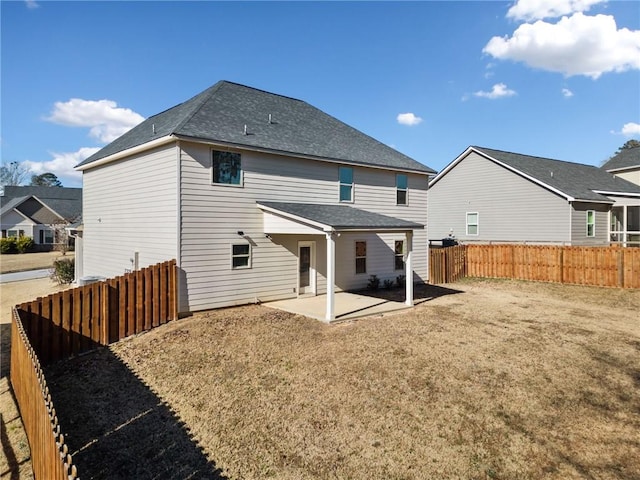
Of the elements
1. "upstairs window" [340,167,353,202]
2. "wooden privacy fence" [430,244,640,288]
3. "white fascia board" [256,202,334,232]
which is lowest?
"wooden privacy fence" [430,244,640,288]

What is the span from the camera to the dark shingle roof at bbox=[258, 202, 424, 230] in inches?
480

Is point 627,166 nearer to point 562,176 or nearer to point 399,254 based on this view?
point 562,176

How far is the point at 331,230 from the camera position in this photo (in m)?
11.4

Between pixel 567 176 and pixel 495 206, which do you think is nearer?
pixel 495 206

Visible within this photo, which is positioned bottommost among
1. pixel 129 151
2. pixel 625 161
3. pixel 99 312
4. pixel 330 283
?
pixel 99 312

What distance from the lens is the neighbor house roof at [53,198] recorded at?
44.8 metres

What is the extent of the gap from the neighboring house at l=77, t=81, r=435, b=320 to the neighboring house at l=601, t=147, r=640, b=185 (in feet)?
89.1

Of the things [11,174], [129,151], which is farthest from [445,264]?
[11,174]

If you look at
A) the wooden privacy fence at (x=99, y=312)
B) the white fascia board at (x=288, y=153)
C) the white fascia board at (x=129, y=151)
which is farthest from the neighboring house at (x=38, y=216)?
the wooden privacy fence at (x=99, y=312)

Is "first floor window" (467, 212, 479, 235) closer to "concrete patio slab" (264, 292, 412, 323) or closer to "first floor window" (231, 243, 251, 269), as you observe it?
"concrete patio slab" (264, 292, 412, 323)

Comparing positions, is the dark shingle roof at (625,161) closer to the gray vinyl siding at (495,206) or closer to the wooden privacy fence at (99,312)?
the gray vinyl siding at (495,206)

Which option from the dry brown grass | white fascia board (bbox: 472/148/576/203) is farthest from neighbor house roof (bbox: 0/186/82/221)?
white fascia board (bbox: 472/148/576/203)

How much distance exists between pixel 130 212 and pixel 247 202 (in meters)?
4.82

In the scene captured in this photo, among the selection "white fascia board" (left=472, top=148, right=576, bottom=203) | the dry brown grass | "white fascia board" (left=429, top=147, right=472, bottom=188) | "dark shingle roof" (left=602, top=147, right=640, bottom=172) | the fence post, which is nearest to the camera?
the dry brown grass
